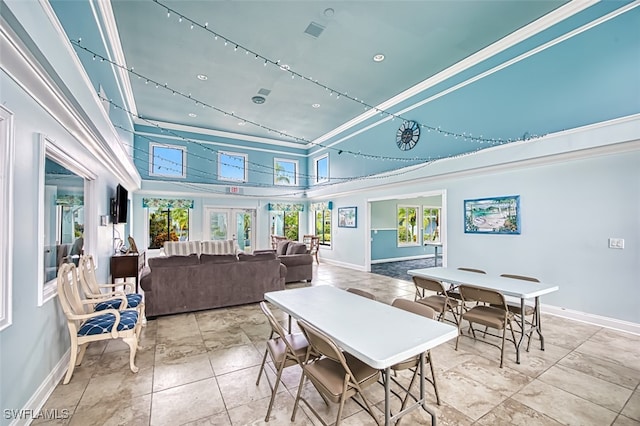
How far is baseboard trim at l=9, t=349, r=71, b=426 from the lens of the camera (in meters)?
1.94

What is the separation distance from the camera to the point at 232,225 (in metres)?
10.1

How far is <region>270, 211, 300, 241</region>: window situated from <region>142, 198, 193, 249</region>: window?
2.98 m

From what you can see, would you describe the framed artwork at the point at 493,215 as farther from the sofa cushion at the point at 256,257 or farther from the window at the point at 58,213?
the window at the point at 58,213

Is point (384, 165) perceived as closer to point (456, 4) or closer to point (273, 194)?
point (456, 4)

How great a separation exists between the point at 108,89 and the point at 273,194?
20.4 ft

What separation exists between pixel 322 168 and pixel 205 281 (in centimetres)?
671

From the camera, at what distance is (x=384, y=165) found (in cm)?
732

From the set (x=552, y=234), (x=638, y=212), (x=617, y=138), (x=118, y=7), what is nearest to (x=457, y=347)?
(x=552, y=234)

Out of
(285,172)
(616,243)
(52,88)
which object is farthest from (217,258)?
(285,172)

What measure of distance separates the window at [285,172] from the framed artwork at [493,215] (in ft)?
22.3

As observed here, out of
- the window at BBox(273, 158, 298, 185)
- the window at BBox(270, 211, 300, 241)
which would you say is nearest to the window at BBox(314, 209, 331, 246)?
the window at BBox(270, 211, 300, 241)

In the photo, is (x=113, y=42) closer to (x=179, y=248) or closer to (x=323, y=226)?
(x=179, y=248)

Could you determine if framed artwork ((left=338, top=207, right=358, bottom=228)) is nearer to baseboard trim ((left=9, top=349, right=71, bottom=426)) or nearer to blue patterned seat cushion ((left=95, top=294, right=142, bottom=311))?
blue patterned seat cushion ((left=95, top=294, right=142, bottom=311))

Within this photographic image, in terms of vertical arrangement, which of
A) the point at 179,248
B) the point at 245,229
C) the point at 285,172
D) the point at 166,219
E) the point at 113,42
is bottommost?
the point at 179,248
